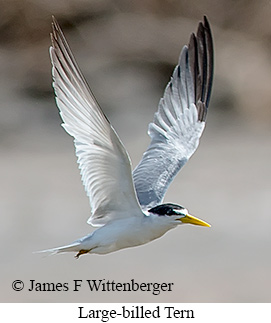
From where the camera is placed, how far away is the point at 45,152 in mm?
5605

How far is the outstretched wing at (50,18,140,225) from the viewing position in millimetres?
2355

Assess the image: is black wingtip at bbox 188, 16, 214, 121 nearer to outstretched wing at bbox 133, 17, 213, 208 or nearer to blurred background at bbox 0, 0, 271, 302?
outstretched wing at bbox 133, 17, 213, 208

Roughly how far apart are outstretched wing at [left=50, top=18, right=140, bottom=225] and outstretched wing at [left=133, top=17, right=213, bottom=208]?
1.12ft

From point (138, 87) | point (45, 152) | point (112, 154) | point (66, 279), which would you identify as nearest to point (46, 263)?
point (66, 279)

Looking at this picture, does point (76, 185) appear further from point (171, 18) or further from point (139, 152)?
point (171, 18)

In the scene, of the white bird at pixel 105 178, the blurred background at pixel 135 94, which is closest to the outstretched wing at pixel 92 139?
the white bird at pixel 105 178

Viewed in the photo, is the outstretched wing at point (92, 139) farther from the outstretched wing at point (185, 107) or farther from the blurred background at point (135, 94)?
the blurred background at point (135, 94)

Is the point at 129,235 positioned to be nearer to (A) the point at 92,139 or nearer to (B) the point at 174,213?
(B) the point at 174,213

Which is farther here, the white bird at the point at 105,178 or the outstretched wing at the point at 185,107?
the outstretched wing at the point at 185,107

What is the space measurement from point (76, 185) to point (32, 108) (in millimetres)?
669

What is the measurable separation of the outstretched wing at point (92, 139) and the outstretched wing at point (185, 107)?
34cm

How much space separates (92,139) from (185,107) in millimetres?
627

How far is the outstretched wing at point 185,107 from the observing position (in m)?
2.87

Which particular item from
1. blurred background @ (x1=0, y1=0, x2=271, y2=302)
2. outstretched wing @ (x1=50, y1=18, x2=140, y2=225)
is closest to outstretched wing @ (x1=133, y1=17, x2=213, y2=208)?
outstretched wing @ (x1=50, y1=18, x2=140, y2=225)
